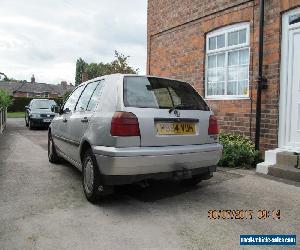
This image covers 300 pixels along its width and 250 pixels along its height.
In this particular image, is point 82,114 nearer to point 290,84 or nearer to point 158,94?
point 158,94

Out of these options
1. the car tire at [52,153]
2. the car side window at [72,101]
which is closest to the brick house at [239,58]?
the car side window at [72,101]

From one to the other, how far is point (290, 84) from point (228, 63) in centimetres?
199

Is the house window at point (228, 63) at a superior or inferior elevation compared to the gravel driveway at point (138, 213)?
superior

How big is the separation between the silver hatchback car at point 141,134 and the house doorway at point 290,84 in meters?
2.60

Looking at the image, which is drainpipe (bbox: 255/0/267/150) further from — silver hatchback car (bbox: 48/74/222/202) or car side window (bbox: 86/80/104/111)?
car side window (bbox: 86/80/104/111)

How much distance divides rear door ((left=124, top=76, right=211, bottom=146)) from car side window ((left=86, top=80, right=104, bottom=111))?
0.57 meters

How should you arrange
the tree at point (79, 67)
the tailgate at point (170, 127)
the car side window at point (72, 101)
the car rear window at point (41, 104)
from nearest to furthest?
the tailgate at point (170, 127), the car side window at point (72, 101), the car rear window at point (41, 104), the tree at point (79, 67)

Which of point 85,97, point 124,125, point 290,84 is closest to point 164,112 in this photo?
point 124,125

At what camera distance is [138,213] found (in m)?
4.09

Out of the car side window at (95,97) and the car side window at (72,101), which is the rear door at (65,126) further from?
the car side window at (95,97)

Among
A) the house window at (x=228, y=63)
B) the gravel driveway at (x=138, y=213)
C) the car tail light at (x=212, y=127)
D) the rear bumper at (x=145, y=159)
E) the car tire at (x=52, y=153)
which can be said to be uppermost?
the house window at (x=228, y=63)

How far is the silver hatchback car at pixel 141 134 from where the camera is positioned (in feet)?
13.0

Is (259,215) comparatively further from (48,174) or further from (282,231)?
(48,174)

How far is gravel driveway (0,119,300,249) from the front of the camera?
3314 mm
